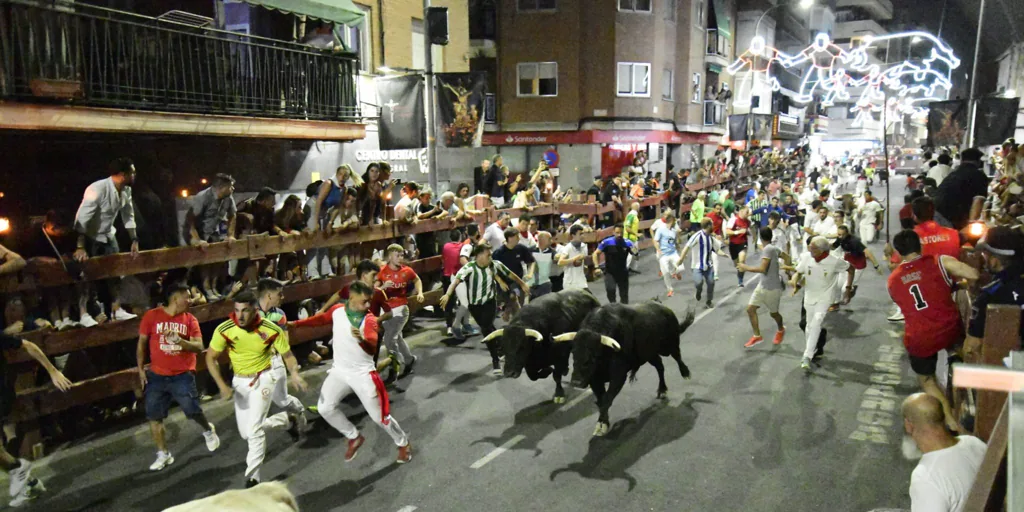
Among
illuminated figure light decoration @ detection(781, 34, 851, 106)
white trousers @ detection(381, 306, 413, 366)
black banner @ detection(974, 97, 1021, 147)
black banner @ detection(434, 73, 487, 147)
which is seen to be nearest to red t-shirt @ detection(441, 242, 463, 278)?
white trousers @ detection(381, 306, 413, 366)

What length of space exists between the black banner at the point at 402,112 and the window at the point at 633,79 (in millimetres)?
16877

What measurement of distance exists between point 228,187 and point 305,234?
4.25 ft

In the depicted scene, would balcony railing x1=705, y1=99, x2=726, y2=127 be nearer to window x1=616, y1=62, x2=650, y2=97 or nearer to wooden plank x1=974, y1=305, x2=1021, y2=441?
window x1=616, y1=62, x2=650, y2=97

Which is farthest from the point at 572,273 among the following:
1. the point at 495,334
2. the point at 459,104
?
the point at 459,104

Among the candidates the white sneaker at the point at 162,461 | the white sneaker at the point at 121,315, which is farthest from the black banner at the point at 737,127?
the white sneaker at the point at 162,461

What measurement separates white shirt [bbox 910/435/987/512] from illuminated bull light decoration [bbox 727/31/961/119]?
50.6 ft

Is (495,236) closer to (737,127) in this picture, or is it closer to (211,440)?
(211,440)

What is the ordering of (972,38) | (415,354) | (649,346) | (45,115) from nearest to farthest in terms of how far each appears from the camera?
1. (649,346)
2. (45,115)
3. (415,354)
4. (972,38)

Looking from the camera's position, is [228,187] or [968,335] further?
[228,187]

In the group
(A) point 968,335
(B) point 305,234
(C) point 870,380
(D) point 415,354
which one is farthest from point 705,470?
(B) point 305,234

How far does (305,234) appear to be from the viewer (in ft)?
32.5

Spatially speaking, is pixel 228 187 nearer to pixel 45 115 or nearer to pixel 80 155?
pixel 45 115

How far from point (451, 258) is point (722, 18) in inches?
1166

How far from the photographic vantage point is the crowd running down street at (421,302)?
6.42m
